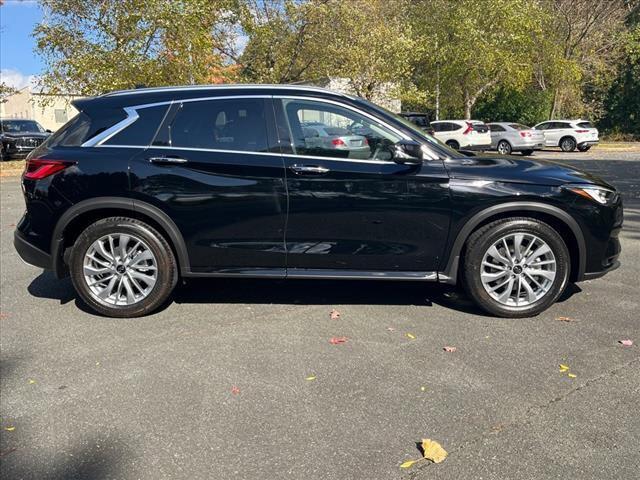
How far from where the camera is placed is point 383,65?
76.9ft

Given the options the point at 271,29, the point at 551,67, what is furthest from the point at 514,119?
the point at 271,29

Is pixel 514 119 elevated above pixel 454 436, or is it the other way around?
pixel 514 119

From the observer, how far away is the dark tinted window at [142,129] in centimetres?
446

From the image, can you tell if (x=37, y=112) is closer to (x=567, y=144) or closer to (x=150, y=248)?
(x=567, y=144)

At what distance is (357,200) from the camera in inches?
170

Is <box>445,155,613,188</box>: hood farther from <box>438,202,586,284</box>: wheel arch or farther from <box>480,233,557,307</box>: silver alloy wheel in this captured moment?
<box>480,233,557,307</box>: silver alloy wheel

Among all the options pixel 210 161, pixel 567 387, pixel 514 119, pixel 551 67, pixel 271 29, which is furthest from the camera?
pixel 514 119

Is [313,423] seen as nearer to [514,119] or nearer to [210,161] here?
[210,161]

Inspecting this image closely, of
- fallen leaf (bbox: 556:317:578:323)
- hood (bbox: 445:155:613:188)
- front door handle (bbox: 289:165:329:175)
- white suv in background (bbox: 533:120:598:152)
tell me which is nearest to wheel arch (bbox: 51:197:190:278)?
front door handle (bbox: 289:165:329:175)

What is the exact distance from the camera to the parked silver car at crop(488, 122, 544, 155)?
23578mm

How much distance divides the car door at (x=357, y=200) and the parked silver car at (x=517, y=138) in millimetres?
20964

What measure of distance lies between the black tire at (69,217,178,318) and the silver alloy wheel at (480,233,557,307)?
255 centimetres

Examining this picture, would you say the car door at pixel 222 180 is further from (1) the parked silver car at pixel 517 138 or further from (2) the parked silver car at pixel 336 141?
(1) the parked silver car at pixel 517 138

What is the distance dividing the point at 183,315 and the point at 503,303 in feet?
8.69
